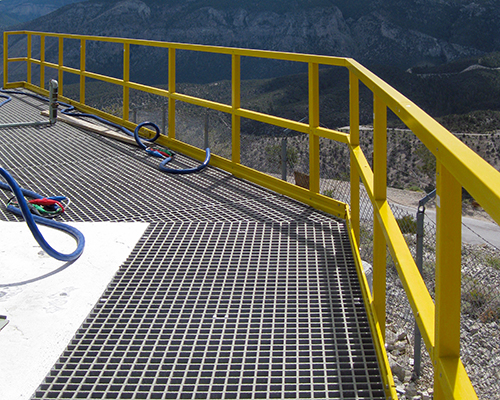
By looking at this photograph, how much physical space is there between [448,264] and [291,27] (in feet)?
348

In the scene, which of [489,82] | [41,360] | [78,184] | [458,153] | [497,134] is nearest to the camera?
[458,153]

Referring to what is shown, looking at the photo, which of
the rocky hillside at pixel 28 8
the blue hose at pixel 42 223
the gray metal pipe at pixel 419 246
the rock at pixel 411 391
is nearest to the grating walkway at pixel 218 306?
the blue hose at pixel 42 223

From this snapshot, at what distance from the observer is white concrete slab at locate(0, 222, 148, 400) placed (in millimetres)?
2703

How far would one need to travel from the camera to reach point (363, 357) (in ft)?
9.09

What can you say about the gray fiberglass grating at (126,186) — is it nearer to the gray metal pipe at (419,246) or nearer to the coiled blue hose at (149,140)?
the coiled blue hose at (149,140)

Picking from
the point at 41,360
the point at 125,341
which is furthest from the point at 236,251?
the point at 41,360

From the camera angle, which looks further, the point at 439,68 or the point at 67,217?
the point at 439,68

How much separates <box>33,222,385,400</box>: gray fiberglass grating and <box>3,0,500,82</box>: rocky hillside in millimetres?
92767

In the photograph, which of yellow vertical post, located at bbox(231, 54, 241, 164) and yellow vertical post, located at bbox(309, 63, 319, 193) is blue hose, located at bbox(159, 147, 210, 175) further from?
yellow vertical post, located at bbox(309, 63, 319, 193)

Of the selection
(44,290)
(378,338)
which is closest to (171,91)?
(44,290)

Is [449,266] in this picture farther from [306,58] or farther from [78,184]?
[78,184]

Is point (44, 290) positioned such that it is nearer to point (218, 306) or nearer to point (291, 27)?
point (218, 306)

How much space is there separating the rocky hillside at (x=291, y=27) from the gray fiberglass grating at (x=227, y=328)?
92767 millimetres

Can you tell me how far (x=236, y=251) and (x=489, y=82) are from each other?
6433 cm
